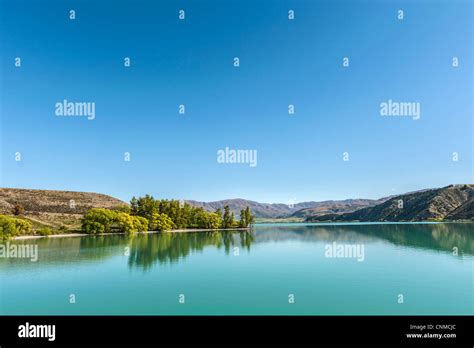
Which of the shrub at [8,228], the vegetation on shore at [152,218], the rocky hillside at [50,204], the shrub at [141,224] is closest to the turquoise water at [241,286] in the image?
the shrub at [8,228]

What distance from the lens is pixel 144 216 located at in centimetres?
11525

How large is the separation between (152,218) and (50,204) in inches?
2519

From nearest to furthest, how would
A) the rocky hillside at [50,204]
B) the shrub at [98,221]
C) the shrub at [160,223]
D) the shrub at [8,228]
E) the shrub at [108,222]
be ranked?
the shrub at [8,228], the shrub at [98,221], the shrub at [108,222], the shrub at [160,223], the rocky hillside at [50,204]

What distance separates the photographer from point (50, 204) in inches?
5541

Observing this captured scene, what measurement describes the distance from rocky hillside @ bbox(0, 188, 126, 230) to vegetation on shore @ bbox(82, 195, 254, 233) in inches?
910

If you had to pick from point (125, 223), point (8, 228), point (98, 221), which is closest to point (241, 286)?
point (8, 228)

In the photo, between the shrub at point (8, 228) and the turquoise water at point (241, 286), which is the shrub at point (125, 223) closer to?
the shrub at point (8, 228)

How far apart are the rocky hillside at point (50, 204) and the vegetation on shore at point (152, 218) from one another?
23.1 metres

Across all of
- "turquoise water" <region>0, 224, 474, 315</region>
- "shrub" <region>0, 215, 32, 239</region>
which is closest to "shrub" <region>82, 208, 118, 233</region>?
"shrub" <region>0, 215, 32, 239</region>

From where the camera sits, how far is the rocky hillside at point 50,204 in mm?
120938
